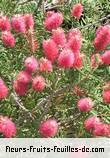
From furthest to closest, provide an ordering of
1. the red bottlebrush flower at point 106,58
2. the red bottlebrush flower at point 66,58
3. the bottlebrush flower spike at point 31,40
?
the bottlebrush flower spike at point 31,40 → the red bottlebrush flower at point 106,58 → the red bottlebrush flower at point 66,58

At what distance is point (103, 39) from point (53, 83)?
32 cm

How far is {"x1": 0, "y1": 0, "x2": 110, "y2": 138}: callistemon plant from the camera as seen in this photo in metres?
2.02

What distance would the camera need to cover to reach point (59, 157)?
7.32ft

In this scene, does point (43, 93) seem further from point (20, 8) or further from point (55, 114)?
point (20, 8)

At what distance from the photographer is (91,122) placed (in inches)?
79.4

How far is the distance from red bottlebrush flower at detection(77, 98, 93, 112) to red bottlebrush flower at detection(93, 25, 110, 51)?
302 mm

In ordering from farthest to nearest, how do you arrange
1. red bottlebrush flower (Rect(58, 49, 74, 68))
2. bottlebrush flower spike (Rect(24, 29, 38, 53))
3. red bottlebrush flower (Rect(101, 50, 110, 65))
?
bottlebrush flower spike (Rect(24, 29, 38, 53)) < red bottlebrush flower (Rect(101, 50, 110, 65)) < red bottlebrush flower (Rect(58, 49, 74, 68))

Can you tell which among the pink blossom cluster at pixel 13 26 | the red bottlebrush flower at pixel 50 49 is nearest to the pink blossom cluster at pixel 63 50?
the red bottlebrush flower at pixel 50 49

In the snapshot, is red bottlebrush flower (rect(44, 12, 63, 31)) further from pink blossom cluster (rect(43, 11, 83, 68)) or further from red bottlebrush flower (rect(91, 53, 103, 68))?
red bottlebrush flower (rect(91, 53, 103, 68))

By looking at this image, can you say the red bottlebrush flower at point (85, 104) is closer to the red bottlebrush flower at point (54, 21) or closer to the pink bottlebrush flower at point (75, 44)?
the pink bottlebrush flower at point (75, 44)

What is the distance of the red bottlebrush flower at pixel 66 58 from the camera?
6.40ft

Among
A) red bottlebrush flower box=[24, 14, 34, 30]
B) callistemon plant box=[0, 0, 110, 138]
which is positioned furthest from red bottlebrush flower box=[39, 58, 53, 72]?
red bottlebrush flower box=[24, 14, 34, 30]

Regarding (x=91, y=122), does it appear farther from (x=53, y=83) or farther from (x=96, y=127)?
(x=53, y=83)

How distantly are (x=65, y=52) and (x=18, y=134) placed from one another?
0.48 meters
